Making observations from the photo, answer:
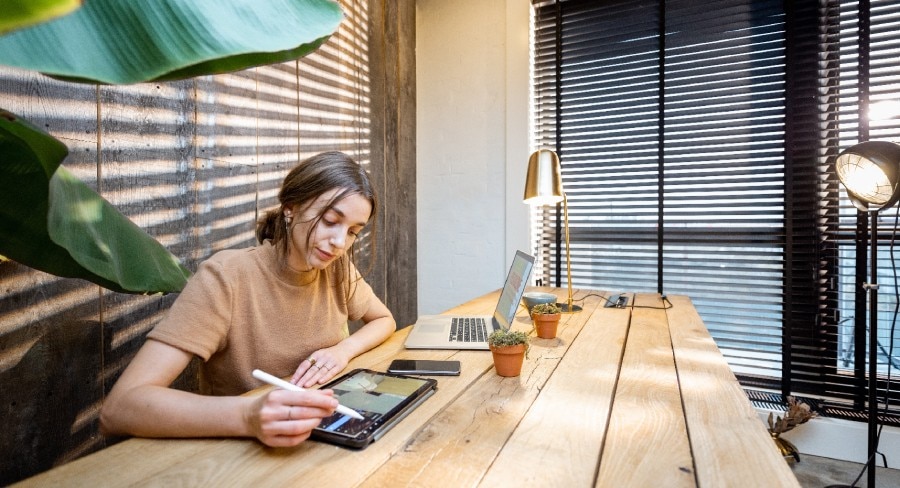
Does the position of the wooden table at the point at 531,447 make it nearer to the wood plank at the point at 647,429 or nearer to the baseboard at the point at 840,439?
the wood plank at the point at 647,429

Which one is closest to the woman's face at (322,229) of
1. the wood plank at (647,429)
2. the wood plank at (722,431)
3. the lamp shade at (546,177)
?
the wood plank at (647,429)

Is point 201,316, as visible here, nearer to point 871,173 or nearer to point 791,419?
point 871,173

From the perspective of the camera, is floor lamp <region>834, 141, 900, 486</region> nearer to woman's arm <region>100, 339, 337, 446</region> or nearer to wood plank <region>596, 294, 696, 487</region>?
wood plank <region>596, 294, 696, 487</region>

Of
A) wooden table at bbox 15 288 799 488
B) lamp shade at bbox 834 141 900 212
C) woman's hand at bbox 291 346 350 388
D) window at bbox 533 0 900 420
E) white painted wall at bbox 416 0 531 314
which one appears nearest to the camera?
wooden table at bbox 15 288 799 488

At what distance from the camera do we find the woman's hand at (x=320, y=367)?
978mm

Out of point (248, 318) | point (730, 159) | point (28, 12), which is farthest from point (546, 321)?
point (730, 159)

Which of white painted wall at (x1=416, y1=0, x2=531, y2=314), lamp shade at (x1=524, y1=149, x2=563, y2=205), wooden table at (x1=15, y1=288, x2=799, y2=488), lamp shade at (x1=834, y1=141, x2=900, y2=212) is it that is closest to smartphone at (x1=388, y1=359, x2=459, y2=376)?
wooden table at (x1=15, y1=288, x2=799, y2=488)

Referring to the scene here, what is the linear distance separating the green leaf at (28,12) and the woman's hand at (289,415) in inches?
20.3

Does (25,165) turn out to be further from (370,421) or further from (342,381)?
(342,381)

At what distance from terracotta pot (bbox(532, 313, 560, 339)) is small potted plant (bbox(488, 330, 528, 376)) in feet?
1.23

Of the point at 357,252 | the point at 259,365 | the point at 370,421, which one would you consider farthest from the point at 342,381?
the point at 357,252

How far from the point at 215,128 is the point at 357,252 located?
1.08 meters

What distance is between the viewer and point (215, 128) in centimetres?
157

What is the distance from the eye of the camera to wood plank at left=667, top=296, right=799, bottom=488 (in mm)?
614
